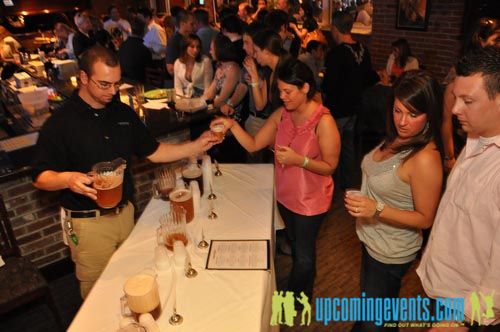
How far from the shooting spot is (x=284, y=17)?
468 cm

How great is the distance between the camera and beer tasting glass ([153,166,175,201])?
247 cm

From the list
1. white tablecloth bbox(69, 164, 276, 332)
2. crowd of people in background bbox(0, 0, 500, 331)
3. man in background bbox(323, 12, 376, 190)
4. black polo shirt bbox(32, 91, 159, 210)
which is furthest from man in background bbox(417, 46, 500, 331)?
man in background bbox(323, 12, 376, 190)

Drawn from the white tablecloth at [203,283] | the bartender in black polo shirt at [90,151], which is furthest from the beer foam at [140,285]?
the bartender in black polo shirt at [90,151]

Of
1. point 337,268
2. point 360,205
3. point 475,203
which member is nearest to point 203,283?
point 360,205

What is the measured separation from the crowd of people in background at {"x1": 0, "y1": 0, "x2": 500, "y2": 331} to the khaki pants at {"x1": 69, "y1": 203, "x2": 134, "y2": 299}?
90cm

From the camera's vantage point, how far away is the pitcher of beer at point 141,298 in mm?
1541

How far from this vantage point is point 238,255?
6.48ft

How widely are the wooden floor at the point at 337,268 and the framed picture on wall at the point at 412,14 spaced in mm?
3427

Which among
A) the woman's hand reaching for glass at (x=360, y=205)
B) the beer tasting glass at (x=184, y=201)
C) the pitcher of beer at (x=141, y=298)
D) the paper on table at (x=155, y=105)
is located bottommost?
the pitcher of beer at (x=141, y=298)

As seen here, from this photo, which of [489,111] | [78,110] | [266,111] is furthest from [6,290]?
[489,111]

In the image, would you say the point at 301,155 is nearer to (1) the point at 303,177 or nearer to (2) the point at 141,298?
(1) the point at 303,177

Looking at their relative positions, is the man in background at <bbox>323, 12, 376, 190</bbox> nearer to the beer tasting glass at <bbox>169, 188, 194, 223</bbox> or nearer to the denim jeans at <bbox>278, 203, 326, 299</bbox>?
the denim jeans at <bbox>278, 203, 326, 299</bbox>

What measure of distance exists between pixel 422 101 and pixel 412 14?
4765 millimetres

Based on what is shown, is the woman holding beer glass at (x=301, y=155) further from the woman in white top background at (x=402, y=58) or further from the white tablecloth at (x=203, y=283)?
the woman in white top background at (x=402, y=58)
